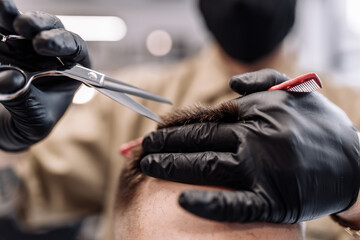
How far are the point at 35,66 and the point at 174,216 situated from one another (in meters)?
0.49

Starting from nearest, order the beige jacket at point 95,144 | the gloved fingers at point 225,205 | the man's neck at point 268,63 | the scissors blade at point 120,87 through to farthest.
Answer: the gloved fingers at point 225,205 → the scissors blade at point 120,87 → the beige jacket at point 95,144 → the man's neck at point 268,63

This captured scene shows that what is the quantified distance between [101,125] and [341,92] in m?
1.41

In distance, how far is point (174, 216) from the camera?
0.79m

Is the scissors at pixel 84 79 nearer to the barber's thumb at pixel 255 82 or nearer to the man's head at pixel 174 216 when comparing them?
the man's head at pixel 174 216

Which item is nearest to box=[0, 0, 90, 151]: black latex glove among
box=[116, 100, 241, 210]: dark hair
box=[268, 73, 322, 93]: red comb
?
box=[116, 100, 241, 210]: dark hair

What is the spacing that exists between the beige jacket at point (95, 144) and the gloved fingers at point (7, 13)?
1.10 m

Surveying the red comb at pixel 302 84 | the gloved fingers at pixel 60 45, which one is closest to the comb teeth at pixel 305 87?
the red comb at pixel 302 84

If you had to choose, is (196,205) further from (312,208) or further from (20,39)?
(20,39)

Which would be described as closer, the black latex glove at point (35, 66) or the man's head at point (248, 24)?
the black latex glove at point (35, 66)

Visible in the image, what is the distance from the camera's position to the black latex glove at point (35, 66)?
2.16ft

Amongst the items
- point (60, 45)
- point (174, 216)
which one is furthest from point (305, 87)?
point (60, 45)

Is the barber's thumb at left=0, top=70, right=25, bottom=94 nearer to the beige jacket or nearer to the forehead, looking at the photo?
the forehead

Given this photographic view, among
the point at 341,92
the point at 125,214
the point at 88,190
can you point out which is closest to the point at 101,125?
the point at 88,190

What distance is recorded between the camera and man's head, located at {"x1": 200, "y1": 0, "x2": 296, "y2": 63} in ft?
5.79
